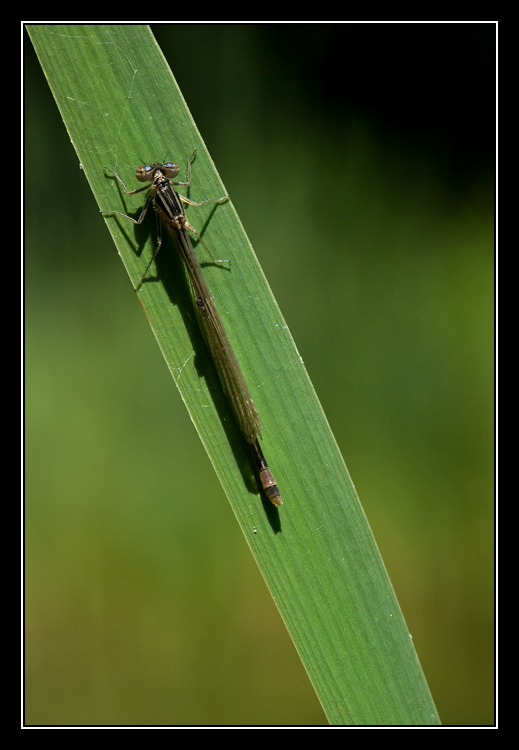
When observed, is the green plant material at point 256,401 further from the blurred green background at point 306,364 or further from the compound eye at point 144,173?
the blurred green background at point 306,364

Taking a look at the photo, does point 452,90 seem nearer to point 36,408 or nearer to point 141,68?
point 141,68

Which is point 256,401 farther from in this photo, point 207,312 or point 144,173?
point 144,173

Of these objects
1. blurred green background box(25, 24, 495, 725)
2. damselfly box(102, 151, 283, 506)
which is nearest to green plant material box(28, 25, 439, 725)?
damselfly box(102, 151, 283, 506)

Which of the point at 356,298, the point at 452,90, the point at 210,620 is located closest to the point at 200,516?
the point at 210,620

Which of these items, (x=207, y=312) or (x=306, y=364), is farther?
(x=306, y=364)

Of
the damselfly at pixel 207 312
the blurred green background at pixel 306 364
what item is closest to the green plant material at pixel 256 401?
the damselfly at pixel 207 312

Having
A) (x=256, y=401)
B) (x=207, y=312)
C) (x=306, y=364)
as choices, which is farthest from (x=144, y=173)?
(x=306, y=364)
